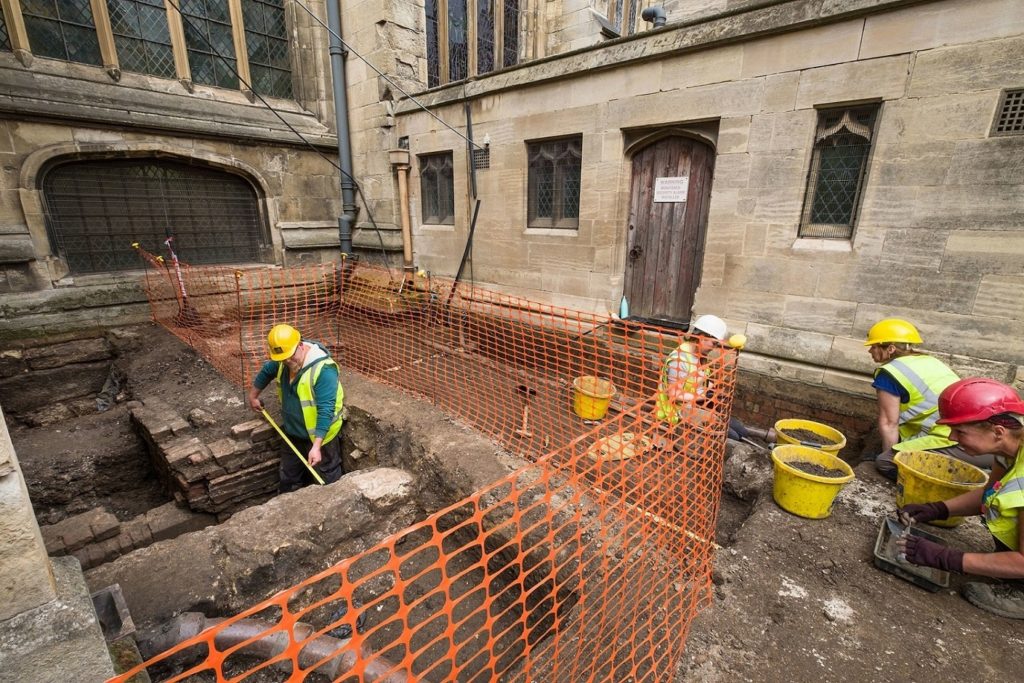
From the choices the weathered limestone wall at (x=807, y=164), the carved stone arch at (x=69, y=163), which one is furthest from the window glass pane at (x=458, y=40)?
the carved stone arch at (x=69, y=163)

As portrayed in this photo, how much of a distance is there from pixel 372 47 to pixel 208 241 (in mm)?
4679

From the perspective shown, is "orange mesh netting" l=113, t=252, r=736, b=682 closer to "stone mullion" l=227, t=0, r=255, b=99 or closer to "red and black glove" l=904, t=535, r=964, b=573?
"red and black glove" l=904, t=535, r=964, b=573

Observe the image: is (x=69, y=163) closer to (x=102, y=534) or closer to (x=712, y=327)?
(x=102, y=534)

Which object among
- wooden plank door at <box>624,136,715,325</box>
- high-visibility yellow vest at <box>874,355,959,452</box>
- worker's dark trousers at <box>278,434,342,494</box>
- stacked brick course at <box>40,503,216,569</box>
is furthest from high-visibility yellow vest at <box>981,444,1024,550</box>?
stacked brick course at <box>40,503,216,569</box>

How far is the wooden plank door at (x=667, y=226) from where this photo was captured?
5641 mm

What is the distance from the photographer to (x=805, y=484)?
305cm

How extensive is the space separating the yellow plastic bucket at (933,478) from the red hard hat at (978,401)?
34.2 inches

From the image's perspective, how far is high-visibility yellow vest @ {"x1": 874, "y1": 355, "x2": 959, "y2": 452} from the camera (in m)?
3.33

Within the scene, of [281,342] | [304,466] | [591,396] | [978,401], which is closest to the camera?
[978,401]

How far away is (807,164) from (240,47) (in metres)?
9.40

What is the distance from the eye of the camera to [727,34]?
4.80 metres

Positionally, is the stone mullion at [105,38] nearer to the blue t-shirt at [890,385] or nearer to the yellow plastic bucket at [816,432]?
the yellow plastic bucket at [816,432]

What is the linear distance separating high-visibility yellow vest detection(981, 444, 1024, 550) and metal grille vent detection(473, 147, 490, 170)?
688 centimetres

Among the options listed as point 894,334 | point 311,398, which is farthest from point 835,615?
point 311,398
